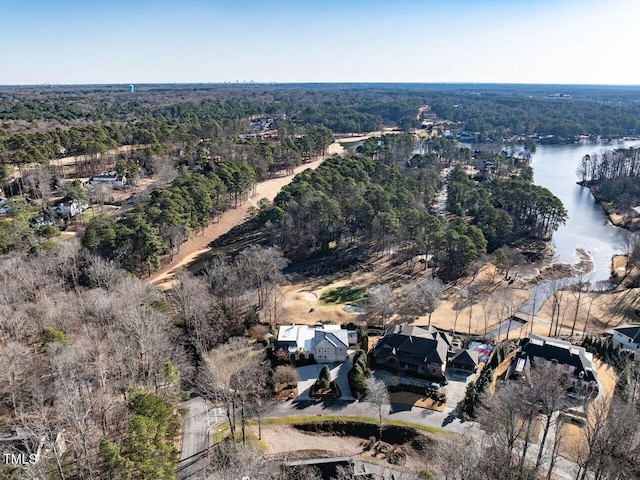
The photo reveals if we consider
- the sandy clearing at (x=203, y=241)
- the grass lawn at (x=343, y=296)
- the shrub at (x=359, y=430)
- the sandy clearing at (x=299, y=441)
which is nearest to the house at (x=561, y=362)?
the shrub at (x=359, y=430)

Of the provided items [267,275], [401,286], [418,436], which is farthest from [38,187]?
[418,436]

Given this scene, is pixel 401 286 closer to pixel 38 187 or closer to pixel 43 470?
pixel 43 470

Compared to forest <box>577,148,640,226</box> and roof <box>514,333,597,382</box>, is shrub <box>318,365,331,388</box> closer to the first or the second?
roof <box>514,333,597,382</box>

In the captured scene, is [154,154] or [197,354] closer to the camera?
[197,354]

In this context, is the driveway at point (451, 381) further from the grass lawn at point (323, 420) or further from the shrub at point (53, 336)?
the shrub at point (53, 336)

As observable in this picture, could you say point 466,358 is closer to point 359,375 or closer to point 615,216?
point 359,375

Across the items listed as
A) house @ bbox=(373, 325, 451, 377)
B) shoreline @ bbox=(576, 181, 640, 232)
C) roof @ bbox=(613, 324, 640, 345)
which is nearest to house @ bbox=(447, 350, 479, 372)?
house @ bbox=(373, 325, 451, 377)

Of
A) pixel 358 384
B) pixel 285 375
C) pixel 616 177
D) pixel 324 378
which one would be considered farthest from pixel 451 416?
pixel 616 177
